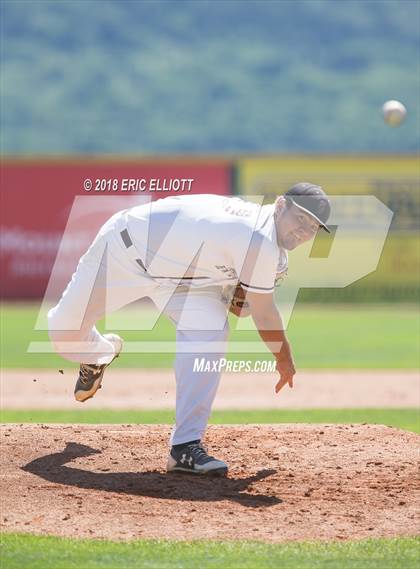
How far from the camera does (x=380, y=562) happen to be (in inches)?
182

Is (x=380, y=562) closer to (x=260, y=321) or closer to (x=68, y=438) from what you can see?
(x=260, y=321)

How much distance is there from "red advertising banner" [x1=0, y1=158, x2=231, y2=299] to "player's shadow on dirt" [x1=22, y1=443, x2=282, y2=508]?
1642 centimetres

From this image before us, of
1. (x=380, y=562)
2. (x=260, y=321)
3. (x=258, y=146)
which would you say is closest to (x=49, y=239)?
(x=258, y=146)

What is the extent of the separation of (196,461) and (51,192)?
17.8m

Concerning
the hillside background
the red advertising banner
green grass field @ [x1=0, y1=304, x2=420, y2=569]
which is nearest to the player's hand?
green grass field @ [x1=0, y1=304, x2=420, y2=569]

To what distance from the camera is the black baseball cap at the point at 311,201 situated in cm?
598

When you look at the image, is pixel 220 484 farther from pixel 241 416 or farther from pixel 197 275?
pixel 241 416

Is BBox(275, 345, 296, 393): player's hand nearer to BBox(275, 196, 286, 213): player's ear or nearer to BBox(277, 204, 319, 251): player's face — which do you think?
BBox(277, 204, 319, 251): player's face

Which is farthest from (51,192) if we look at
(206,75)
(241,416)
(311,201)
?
(206,75)

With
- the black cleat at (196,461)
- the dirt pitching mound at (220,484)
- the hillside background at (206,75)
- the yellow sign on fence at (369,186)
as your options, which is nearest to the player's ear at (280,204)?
the black cleat at (196,461)

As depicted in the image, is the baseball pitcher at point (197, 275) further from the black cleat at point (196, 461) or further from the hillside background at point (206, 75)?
the hillside background at point (206, 75)

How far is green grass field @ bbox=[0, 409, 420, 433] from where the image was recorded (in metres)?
9.42

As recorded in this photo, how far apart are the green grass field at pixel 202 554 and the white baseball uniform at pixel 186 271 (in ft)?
4.70

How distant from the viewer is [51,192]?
23.5m
